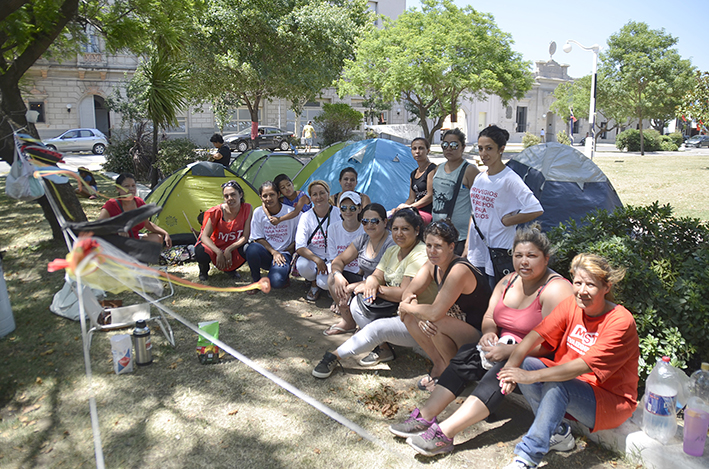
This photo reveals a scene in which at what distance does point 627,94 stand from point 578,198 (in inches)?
1018

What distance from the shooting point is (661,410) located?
2.38 meters

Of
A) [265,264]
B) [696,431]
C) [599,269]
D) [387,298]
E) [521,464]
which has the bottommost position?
[521,464]

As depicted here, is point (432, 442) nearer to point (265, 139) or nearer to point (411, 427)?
point (411, 427)

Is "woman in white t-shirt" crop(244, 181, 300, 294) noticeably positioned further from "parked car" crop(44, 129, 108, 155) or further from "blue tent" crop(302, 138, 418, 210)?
"parked car" crop(44, 129, 108, 155)

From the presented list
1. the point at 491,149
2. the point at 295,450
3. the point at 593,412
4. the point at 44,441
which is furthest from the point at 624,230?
the point at 44,441

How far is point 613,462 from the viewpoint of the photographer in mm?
2523

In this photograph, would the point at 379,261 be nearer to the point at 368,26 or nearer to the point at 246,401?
the point at 246,401

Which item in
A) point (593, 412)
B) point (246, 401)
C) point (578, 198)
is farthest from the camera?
point (578, 198)

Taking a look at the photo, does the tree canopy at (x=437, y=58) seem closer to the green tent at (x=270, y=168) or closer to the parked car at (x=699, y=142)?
the green tent at (x=270, y=168)

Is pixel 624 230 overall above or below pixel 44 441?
above

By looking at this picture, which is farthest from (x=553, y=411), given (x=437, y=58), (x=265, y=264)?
(x=437, y=58)

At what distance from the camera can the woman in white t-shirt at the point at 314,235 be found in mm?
4973

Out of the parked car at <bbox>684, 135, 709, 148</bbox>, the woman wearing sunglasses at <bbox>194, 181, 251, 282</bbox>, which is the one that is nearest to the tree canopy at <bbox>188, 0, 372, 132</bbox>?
the woman wearing sunglasses at <bbox>194, 181, 251, 282</bbox>

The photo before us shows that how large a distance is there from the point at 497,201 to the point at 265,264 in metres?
2.78
